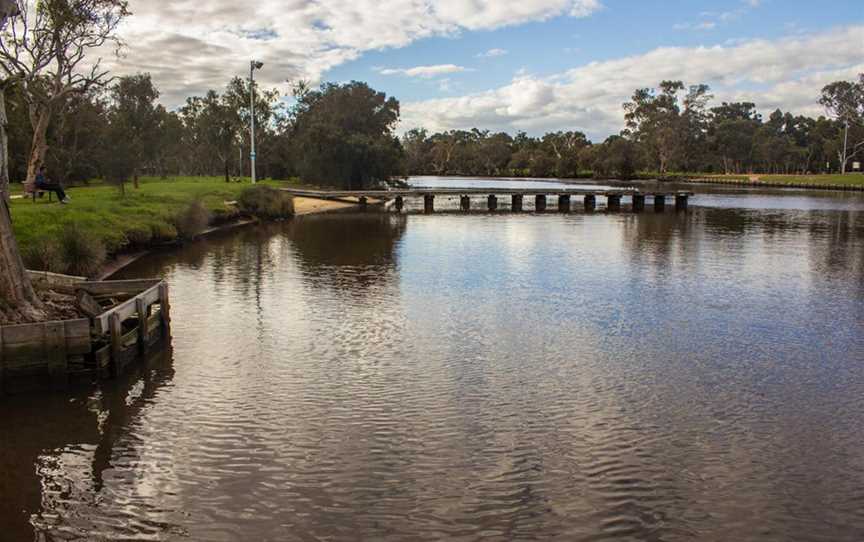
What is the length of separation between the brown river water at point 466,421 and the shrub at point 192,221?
41.3ft

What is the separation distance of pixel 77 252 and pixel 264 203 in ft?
90.9

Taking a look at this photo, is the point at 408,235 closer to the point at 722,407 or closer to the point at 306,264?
the point at 306,264

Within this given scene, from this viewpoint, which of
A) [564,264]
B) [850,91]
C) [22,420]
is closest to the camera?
[22,420]

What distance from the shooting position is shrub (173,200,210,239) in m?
35.5

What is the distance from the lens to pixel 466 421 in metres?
11.4

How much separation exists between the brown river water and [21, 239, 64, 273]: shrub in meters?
3.93

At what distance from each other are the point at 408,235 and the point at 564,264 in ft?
48.7

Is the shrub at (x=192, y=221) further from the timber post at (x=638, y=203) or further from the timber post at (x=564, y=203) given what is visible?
the timber post at (x=638, y=203)

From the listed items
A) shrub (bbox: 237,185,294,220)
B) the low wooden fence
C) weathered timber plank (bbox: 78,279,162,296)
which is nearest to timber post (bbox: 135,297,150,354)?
the low wooden fence

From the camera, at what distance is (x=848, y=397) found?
41.6ft

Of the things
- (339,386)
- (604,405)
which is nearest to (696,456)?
(604,405)

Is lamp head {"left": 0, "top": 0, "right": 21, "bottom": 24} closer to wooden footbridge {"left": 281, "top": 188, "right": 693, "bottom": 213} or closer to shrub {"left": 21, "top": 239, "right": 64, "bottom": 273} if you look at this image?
shrub {"left": 21, "top": 239, "right": 64, "bottom": 273}

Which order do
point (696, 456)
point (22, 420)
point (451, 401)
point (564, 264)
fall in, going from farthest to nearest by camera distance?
point (564, 264) → point (451, 401) → point (22, 420) → point (696, 456)


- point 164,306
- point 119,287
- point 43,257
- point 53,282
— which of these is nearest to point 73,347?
point 164,306
